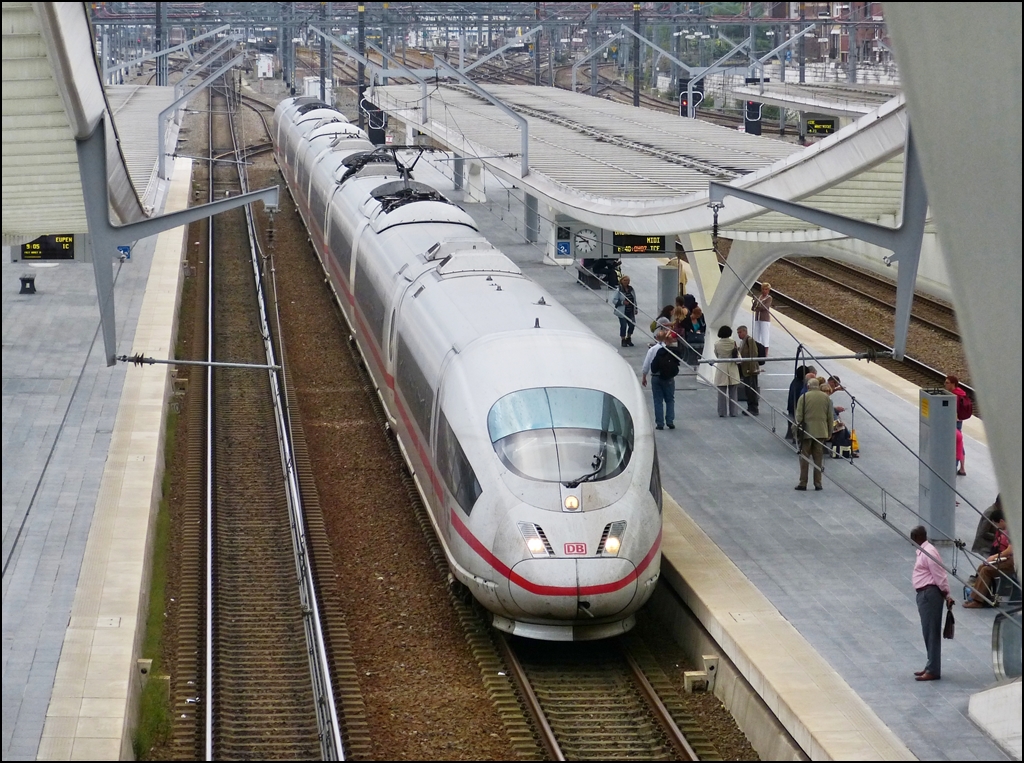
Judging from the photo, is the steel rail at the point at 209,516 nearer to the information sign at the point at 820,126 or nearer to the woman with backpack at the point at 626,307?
the woman with backpack at the point at 626,307

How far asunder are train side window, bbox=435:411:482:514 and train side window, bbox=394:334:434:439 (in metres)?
0.71

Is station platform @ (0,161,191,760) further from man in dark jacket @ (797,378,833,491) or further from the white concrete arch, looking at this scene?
the white concrete arch

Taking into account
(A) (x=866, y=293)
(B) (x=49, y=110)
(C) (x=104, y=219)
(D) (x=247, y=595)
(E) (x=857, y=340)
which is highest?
(B) (x=49, y=110)

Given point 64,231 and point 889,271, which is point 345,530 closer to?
point 64,231

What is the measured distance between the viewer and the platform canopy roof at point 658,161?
14.6 m

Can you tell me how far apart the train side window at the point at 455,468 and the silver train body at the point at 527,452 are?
0.02 metres

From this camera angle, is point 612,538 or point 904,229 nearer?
point 904,229

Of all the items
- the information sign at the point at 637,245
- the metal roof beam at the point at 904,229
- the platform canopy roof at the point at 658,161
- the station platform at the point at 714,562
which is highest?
the metal roof beam at the point at 904,229

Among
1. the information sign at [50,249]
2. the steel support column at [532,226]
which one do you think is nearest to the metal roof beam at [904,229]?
the information sign at [50,249]

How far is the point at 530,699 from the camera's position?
39.4ft

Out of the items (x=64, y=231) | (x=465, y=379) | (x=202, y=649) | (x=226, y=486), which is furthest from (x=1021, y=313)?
(x=64, y=231)

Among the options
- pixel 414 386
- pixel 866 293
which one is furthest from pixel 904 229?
pixel 866 293

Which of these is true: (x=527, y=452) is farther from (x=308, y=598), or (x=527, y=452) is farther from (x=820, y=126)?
(x=820, y=126)

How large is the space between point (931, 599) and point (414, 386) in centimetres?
639
